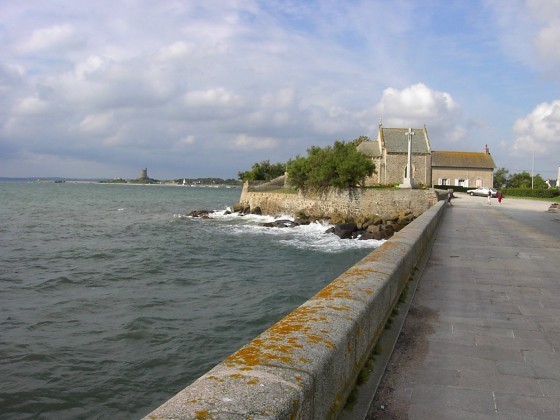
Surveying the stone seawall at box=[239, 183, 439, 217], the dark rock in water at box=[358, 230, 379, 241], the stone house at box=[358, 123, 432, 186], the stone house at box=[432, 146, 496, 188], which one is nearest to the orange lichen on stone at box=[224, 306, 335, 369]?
the dark rock in water at box=[358, 230, 379, 241]

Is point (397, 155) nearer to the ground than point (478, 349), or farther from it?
farther from it

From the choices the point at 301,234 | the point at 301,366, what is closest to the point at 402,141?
the point at 301,234

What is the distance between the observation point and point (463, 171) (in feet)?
250

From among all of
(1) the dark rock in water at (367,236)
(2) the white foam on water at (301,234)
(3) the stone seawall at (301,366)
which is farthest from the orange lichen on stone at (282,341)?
(1) the dark rock in water at (367,236)

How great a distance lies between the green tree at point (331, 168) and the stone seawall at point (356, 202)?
3.57 feet

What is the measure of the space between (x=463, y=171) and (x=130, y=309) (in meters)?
72.7

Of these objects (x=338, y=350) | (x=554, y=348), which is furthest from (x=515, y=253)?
(x=338, y=350)

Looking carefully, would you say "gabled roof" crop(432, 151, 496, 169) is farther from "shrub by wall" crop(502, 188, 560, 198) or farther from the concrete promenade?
the concrete promenade

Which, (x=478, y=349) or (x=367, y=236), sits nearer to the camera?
(x=478, y=349)

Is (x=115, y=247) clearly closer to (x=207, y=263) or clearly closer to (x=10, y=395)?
(x=207, y=263)

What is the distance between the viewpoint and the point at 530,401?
3.42 m

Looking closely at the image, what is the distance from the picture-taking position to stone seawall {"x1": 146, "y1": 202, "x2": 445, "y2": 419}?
2104 mm

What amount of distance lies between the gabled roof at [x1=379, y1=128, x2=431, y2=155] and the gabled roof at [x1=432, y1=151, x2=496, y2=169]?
1337 cm

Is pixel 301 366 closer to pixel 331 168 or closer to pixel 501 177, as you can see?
pixel 331 168
